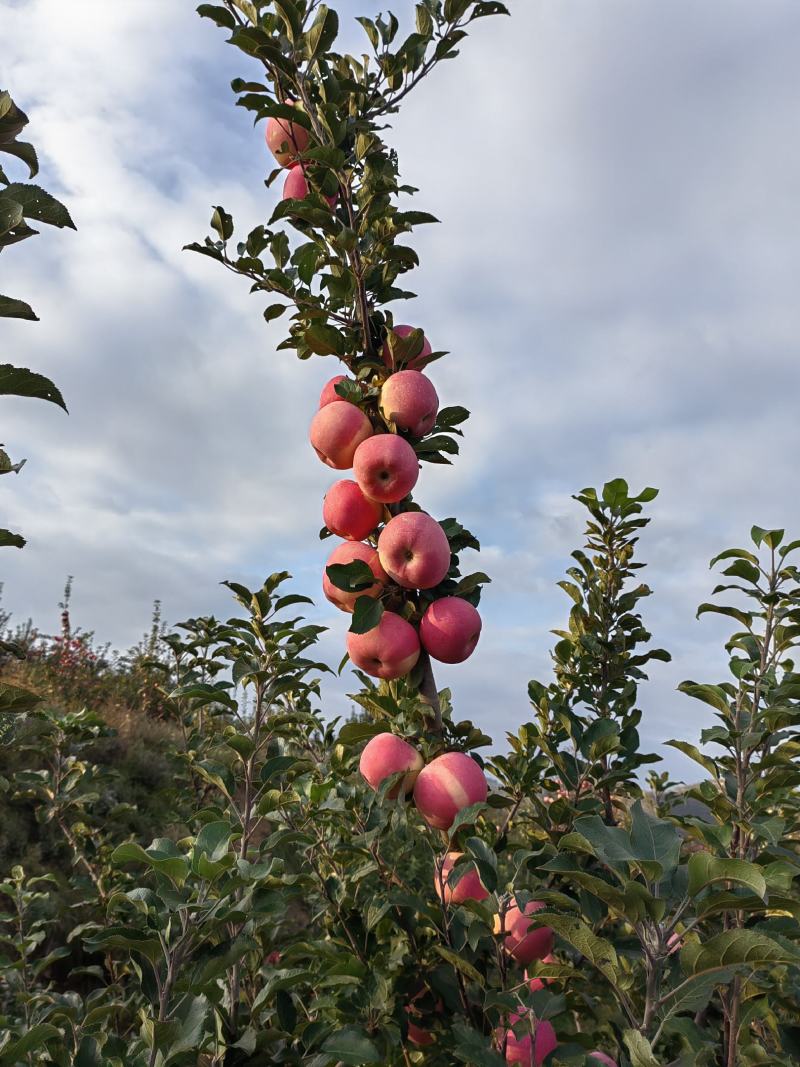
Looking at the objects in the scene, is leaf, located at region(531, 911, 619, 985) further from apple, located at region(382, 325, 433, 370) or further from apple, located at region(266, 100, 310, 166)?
apple, located at region(266, 100, 310, 166)

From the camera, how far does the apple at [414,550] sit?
1.95 metres

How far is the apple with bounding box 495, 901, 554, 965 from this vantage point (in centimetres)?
183

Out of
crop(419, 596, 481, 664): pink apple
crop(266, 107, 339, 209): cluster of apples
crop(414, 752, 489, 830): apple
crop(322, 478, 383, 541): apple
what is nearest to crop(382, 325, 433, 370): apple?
crop(322, 478, 383, 541): apple

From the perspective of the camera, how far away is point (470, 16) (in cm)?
267

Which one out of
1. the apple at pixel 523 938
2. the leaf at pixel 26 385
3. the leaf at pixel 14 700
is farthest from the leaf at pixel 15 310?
the apple at pixel 523 938

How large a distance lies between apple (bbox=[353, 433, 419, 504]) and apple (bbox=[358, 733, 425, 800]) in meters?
0.63

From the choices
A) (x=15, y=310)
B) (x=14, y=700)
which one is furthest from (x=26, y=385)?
(x=14, y=700)

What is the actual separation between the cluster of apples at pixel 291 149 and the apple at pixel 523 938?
2.14 m

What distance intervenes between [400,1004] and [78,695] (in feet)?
26.6

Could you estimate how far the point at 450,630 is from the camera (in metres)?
1.99

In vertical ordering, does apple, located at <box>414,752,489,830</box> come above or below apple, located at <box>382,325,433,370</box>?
below

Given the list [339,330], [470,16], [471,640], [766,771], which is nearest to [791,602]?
[766,771]

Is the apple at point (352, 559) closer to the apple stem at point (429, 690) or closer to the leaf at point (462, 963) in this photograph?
the apple stem at point (429, 690)

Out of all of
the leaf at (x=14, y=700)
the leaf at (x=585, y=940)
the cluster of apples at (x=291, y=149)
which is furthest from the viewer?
the cluster of apples at (x=291, y=149)
